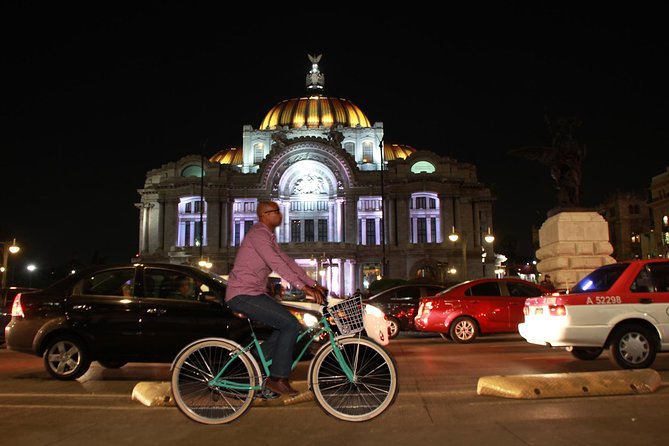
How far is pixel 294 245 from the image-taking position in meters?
65.4

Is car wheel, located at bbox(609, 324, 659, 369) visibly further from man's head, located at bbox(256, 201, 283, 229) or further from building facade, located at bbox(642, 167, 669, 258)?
building facade, located at bbox(642, 167, 669, 258)

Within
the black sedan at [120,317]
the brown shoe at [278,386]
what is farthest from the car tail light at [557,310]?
the brown shoe at [278,386]

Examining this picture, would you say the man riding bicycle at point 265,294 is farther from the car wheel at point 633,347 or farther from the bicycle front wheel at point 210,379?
the car wheel at point 633,347

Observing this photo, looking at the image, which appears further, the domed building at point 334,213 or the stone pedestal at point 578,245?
the domed building at point 334,213

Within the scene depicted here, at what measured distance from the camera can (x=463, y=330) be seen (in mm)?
15188

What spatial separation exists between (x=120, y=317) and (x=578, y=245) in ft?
51.0

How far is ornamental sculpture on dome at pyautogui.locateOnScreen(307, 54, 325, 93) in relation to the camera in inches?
3912

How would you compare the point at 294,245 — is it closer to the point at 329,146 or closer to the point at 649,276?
the point at 329,146

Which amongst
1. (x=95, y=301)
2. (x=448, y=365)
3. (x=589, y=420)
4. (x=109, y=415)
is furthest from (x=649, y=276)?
(x=95, y=301)

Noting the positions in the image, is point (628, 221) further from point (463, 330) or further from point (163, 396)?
point (163, 396)

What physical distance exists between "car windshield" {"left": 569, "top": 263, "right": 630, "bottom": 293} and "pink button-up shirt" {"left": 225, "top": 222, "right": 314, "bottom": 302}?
600 cm

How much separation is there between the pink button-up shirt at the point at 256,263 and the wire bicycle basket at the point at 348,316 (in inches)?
18.1

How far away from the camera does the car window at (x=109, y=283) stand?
9.46 metres

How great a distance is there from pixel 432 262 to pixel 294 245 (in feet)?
49.3
